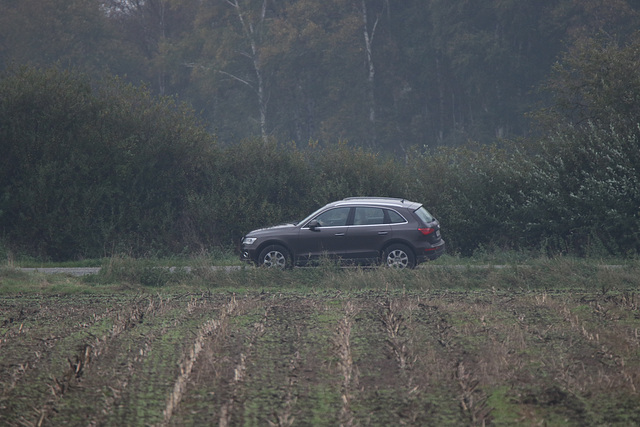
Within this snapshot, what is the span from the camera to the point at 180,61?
161ft

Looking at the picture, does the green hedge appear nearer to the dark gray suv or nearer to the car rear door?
the dark gray suv

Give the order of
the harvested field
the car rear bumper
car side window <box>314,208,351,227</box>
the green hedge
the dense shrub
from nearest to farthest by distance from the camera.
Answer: the harvested field < the car rear bumper < car side window <box>314,208,351,227</box> < the green hedge < the dense shrub

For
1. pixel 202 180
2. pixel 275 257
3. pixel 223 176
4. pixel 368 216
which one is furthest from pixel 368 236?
pixel 202 180

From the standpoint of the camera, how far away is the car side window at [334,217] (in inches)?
624

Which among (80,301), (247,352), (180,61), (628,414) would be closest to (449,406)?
(628,414)

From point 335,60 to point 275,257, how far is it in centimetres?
3400

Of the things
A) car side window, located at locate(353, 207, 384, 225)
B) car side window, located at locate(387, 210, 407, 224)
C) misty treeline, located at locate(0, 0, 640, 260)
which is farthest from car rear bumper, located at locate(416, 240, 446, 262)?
misty treeline, located at locate(0, 0, 640, 260)

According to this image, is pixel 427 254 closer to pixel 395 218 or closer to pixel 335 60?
pixel 395 218

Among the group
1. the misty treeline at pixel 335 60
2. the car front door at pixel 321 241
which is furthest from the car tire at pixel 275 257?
the misty treeline at pixel 335 60

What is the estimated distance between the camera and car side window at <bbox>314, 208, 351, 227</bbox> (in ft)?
52.0

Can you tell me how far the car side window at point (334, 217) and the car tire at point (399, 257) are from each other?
1167 millimetres

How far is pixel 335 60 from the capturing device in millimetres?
47812

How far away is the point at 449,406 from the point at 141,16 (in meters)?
52.5

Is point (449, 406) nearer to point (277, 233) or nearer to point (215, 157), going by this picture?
point (277, 233)
